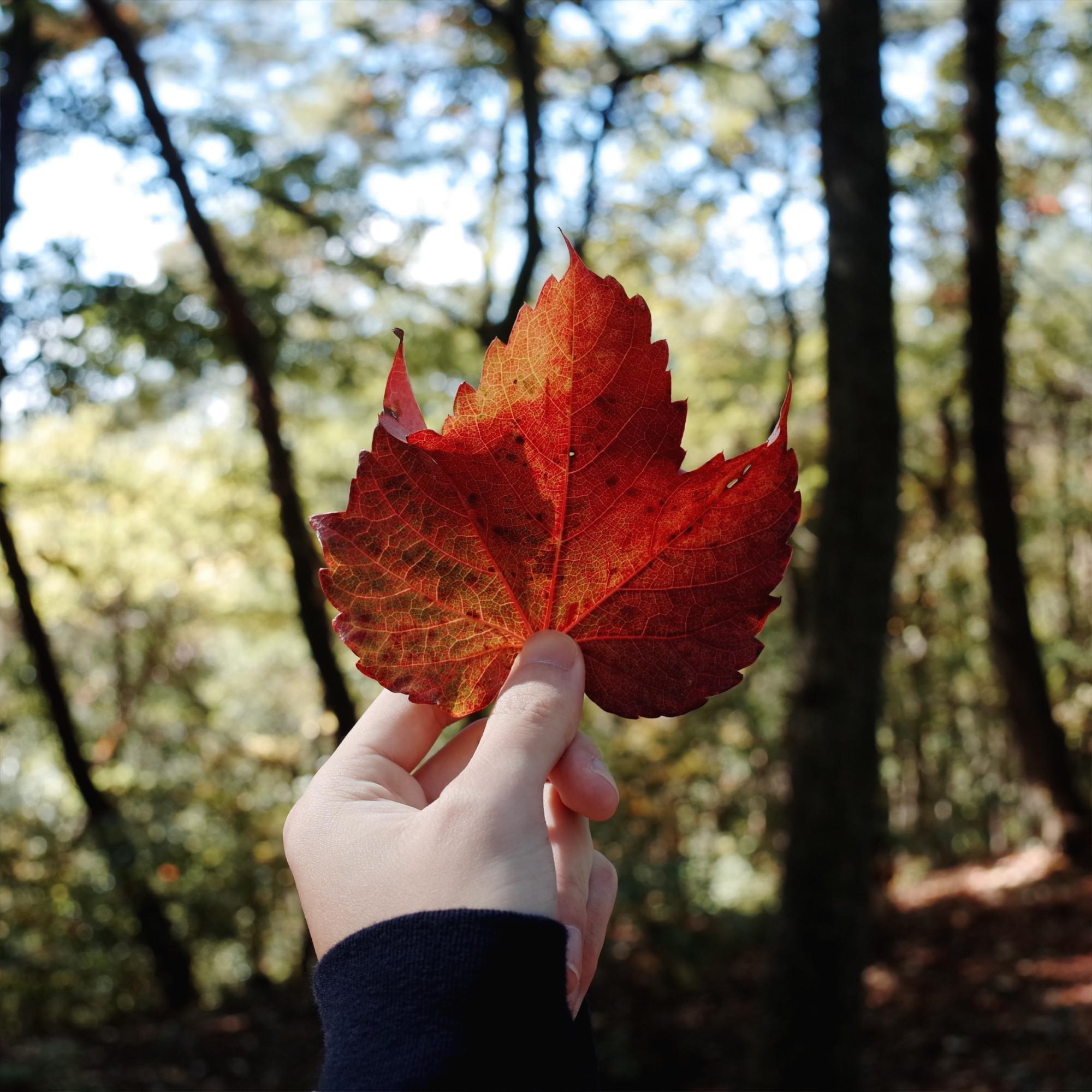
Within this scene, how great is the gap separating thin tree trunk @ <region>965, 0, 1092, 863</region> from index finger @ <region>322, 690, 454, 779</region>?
8.79 metres

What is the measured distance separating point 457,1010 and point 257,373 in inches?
276

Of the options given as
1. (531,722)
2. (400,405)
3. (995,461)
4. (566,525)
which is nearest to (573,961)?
(531,722)

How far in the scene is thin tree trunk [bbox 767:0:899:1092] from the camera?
441 cm

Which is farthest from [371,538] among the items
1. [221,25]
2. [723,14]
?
[221,25]

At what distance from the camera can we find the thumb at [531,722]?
0.94 meters

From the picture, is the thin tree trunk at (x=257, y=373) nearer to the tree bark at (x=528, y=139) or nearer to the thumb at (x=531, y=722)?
the tree bark at (x=528, y=139)

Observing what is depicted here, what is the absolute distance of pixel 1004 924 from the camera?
315 inches

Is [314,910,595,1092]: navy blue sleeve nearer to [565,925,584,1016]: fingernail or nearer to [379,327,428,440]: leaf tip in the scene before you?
[565,925,584,1016]: fingernail

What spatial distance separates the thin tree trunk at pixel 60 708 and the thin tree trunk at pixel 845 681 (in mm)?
5456

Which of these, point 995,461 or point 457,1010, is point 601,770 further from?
point 995,461

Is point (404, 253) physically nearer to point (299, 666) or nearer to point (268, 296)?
point (268, 296)

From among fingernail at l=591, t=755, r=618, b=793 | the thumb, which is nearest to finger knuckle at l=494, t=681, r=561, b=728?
the thumb

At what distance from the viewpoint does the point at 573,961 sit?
3.34 ft

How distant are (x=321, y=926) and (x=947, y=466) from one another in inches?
486
